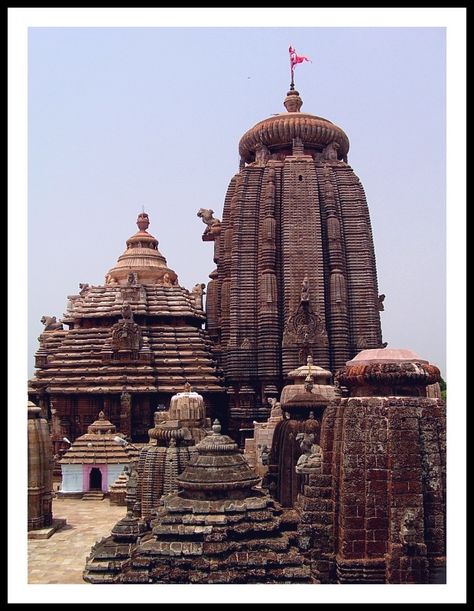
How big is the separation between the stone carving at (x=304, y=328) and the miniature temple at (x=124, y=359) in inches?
188

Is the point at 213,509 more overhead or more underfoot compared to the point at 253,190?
more underfoot

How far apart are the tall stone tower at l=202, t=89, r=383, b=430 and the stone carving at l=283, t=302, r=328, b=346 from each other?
51mm

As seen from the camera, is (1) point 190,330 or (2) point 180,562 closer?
(2) point 180,562

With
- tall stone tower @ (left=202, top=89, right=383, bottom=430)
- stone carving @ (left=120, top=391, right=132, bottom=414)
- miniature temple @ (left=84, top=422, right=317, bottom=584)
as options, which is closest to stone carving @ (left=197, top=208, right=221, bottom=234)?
tall stone tower @ (left=202, top=89, right=383, bottom=430)

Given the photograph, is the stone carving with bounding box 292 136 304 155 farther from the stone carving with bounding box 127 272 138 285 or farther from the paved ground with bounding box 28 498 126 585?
the paved ground with bounding box 28 498 126 585

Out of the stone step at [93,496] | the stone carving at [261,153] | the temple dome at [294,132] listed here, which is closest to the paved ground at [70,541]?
the stone step at [93,496]

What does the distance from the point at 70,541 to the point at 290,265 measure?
19607 mm

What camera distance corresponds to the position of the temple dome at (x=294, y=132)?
39688mm

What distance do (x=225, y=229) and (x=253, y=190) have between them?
9.21 ft

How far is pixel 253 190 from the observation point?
126 ft

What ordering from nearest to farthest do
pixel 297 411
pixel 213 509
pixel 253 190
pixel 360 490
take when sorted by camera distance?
pixel 360 490, pixel 213 509, pixel 297 411, pixel 253 190

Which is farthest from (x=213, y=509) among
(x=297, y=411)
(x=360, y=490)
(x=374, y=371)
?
(x=297, y=411)

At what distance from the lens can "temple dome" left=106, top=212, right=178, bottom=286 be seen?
42562 millimetres

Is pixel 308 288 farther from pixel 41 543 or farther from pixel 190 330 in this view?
pixel 41 543
